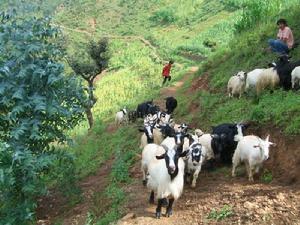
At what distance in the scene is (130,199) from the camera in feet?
34.0

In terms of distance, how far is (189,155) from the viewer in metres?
10.1

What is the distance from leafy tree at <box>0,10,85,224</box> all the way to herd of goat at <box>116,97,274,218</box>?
219 cm

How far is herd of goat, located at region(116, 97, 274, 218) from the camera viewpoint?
29.0ft

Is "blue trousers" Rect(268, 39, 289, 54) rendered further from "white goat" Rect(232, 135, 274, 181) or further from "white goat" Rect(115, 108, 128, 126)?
"white goat" Rect(115, 108, 128, 126)

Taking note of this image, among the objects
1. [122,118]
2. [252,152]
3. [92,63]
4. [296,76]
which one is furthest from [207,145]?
[92,63]

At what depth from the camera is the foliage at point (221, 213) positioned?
838 centimetres

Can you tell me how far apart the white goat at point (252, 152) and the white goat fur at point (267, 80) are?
3.14m

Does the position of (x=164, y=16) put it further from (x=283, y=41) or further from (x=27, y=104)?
(x=27, y=104)

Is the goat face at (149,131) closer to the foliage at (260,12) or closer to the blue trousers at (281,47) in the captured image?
the blue trousers at (281,47)

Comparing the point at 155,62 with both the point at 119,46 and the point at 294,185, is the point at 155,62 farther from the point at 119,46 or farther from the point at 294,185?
the point at 294,185

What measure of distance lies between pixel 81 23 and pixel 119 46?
36.1 ft

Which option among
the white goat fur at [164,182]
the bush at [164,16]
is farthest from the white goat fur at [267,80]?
the bush at [164,16]

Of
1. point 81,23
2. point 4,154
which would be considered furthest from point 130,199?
point 81,23

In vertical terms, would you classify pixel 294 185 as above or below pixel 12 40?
below
